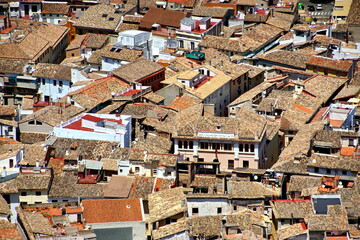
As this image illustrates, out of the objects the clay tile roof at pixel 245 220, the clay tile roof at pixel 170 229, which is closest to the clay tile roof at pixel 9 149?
the clay tile roof at pixel 170 229

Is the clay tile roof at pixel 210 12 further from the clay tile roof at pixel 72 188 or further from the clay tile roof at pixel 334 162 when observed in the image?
the clay tile roof at pixel 72 188

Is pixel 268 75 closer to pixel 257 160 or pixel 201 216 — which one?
pixel 257 160

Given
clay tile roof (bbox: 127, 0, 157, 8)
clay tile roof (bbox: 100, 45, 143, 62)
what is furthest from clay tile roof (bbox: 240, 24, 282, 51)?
clay tile roof (bbox: 127, 0, 157, 8)

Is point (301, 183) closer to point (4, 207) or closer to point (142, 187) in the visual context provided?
point (142, 187)

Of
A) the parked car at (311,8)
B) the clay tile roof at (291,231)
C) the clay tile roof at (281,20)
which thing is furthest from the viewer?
the parked car at (311,8)

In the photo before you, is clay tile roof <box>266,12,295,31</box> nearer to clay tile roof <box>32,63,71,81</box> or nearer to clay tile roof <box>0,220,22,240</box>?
clay tile roof <box>32,63,71,81</box>

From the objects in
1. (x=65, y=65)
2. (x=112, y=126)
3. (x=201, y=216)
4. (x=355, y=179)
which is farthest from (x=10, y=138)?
(x=355, y=179)
